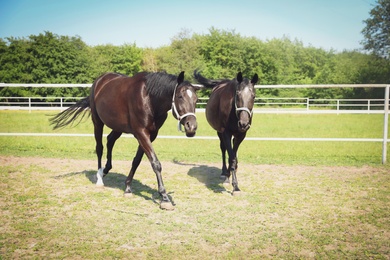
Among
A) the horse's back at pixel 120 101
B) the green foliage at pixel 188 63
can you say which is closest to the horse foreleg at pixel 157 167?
the horse's back at pixel 120 101

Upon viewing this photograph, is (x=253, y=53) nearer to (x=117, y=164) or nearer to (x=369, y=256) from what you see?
(x=117, y=164)

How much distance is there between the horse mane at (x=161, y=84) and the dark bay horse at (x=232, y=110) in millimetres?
1036

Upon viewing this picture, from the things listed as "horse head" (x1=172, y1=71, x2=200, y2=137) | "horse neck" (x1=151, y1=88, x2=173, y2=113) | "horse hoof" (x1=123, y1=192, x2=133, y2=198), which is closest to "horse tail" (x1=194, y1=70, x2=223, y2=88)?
"horse neck" (x1=151, y1=88, x2=173, y2=113)

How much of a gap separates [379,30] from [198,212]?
135ft

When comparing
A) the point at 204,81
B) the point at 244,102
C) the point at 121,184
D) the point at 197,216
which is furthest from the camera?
the point at 204,81

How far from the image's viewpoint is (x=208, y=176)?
5.94 metres

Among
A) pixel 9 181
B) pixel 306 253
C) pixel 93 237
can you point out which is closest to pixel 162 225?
pixel 93 237

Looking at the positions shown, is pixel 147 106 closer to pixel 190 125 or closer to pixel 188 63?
pixel 190 125

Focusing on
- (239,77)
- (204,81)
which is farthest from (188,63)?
(239,77)

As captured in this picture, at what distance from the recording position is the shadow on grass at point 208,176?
5.11 m

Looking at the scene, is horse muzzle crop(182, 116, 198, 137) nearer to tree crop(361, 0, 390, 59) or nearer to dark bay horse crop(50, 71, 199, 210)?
dark bay horse crop(50, 71, 199, 210)

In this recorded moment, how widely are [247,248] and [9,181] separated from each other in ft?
14.4

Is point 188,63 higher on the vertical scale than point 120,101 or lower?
higher

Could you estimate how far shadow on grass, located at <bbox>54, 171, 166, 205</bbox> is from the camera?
460 cm
